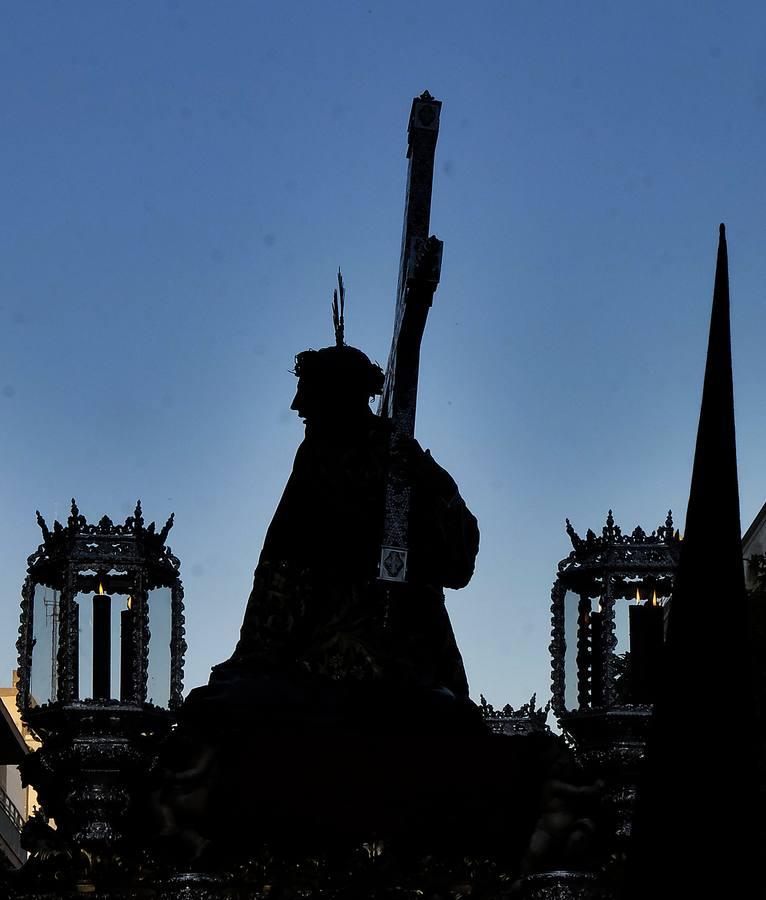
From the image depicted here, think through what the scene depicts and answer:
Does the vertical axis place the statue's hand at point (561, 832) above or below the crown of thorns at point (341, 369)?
below

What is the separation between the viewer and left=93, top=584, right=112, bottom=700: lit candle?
47.5ft

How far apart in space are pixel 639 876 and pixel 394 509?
704 cm

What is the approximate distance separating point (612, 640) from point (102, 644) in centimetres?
393

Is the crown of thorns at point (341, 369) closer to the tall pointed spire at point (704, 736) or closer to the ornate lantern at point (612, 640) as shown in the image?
the ornate lantern at point (612, 640)

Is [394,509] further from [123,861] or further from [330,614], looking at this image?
[123,861]

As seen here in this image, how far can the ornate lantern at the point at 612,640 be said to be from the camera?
1436 cm

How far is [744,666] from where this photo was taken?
280 inches

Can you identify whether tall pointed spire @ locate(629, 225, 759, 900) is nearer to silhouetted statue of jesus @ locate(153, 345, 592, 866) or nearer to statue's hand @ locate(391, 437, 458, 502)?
silhouetted statue of jesus @ locate(153, 345, 592, 866)

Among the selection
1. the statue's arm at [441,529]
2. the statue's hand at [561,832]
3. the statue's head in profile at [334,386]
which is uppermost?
the statue's head in profile at [334,386]

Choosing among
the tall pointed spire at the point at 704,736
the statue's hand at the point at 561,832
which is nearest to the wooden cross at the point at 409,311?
the statue's hand at the point at 561,832

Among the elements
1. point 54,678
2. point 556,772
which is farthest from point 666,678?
point 54,678

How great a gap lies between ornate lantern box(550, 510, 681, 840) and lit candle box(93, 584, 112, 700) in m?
3.35

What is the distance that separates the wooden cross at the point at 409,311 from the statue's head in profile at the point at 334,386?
199 millimetres

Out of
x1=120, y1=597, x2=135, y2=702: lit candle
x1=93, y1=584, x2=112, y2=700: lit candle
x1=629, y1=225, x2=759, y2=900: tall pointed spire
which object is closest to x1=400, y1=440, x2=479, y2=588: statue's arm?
x1=120, y1=597, x2=135, y2=702: lit candle
